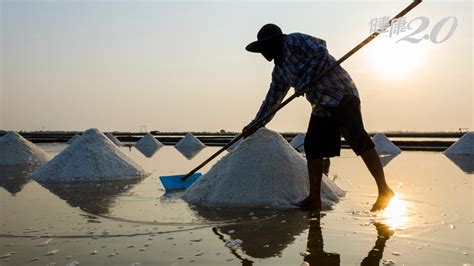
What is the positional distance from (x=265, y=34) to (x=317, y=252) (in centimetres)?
151

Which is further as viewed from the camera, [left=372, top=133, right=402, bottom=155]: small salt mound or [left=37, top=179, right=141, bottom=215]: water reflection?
[left=372, top=133, right=402, bottom=155]: small salt mound

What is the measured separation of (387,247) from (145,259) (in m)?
0.99

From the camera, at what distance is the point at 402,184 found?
4.50m

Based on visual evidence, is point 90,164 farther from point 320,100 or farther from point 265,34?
point 320,100

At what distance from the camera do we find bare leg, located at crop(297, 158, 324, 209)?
2943 mm

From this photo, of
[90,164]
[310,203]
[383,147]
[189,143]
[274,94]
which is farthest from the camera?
[189,143]

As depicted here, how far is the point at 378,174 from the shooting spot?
2752 mm

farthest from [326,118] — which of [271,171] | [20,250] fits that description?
[20,250]

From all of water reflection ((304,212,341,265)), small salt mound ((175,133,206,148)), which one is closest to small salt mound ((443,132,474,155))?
small salt mound ((175,133,206,148))

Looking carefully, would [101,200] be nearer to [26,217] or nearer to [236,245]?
[26,217]

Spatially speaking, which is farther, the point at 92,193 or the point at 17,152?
the point at 17,152

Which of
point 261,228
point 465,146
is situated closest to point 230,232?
point 261,228

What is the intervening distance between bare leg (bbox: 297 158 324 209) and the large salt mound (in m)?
0.11

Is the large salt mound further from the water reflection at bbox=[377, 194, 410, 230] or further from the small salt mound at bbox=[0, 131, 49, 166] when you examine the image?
the small salt mound at bbox=[0, 131, 49, 166]
